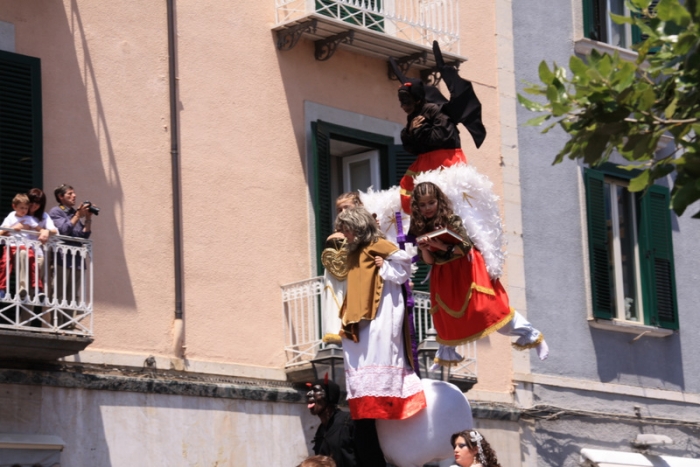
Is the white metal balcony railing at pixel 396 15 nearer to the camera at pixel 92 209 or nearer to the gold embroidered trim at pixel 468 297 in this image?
the camera at pixel 92 209

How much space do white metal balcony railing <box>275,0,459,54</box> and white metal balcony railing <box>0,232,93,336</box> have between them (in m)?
3.96

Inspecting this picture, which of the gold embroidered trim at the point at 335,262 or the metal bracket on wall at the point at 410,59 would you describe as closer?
the gold embroidered trim at the point at 335,262

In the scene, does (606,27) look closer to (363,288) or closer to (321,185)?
(321,185)

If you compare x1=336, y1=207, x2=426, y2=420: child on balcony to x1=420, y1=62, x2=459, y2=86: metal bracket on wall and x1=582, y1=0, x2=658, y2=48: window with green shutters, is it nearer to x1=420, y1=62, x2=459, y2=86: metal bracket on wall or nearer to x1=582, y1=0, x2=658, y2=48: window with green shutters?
x1=420, y1=62, x2=459, y2=86: metal bracket on wall

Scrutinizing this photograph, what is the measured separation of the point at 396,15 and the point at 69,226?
5.00m

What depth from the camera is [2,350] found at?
39.3 feet

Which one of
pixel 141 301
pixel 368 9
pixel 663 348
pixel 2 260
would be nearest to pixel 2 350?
pixel 2 260

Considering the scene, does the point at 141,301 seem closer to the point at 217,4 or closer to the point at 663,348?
the point at 217,4

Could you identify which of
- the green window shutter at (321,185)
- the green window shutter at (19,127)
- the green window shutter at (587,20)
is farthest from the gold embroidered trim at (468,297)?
the green window shutter at (587,20)

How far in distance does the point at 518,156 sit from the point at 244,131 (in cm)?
405

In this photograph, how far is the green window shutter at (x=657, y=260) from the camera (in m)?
18.5

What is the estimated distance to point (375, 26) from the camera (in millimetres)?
16141

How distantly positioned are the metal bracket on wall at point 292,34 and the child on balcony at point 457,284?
5.36m

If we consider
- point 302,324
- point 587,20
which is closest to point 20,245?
point 302,324
